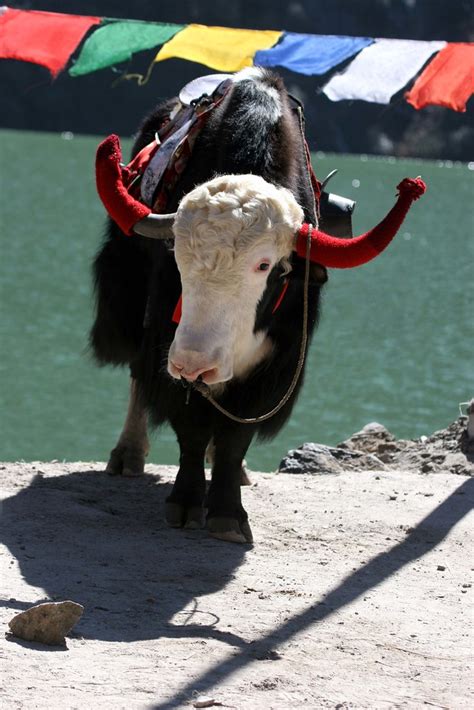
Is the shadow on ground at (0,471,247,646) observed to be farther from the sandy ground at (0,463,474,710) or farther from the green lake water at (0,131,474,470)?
the green lake water at (0,131,474,470)

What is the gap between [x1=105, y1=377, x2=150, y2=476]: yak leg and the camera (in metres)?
5.18

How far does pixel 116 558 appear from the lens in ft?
12.6

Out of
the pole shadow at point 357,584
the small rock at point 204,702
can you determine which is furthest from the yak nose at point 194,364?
the small rock at point 204,702

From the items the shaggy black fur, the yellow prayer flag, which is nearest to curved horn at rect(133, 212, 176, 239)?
the shaggy black fur

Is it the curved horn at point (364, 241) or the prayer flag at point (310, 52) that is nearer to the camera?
the curved horn at point (364, 241)

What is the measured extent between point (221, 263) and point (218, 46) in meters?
2.84

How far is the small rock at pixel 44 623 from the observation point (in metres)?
2.95

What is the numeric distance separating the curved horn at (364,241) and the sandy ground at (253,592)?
0.98 m

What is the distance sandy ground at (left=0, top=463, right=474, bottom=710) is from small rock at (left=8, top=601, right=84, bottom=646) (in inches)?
1.4

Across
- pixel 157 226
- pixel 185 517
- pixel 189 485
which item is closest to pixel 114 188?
pixel 157 226

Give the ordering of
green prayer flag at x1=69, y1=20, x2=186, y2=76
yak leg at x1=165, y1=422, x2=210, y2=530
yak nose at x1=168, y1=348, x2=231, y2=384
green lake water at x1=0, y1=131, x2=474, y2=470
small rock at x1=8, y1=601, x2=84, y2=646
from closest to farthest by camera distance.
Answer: small rock at x1=8, y1=601, x2=84, y2=646
yak nose at x1=168, y1=348, x2=231, y2=384
yak leg at x1=165, y1=422, x2=210, y2=530
green prayer flag at x1=69, y1=20, x2=186, y2=76
green lake water at x1=0, y1=131, x2=474, y2=470

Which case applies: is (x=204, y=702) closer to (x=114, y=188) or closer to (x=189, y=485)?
(x=189, y=485)

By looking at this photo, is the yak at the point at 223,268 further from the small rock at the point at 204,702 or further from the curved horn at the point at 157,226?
the small rock at the point at 204,702

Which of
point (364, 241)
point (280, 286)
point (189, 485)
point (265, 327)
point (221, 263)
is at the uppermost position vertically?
point (364, 241)
